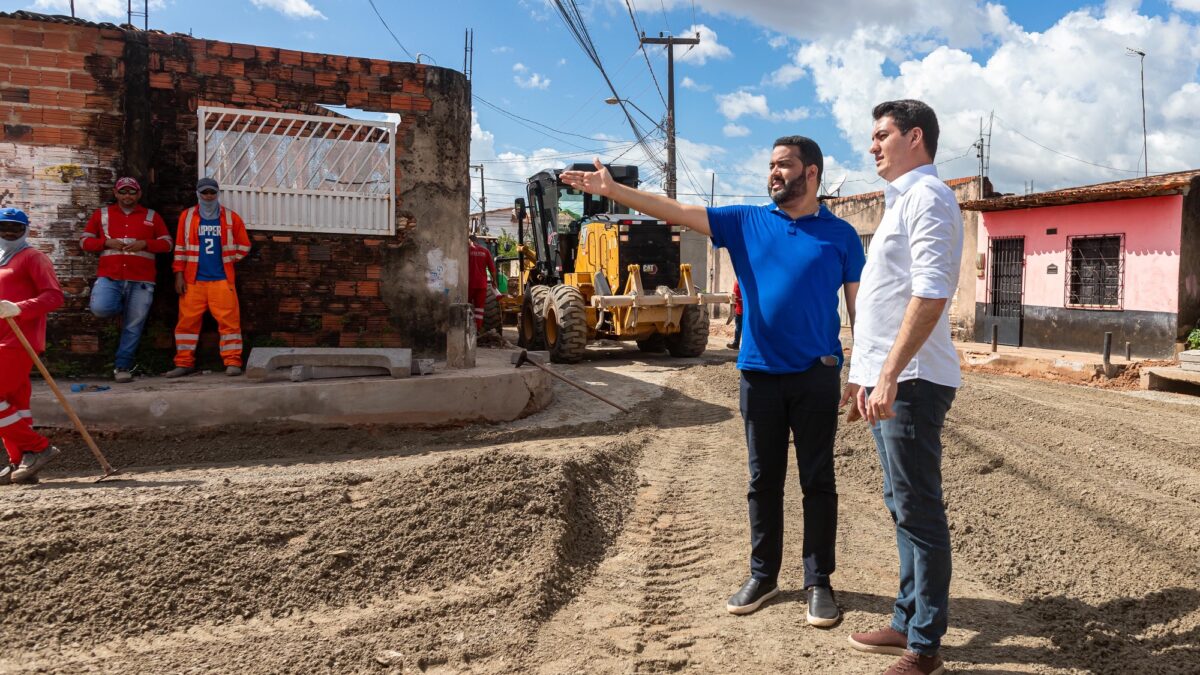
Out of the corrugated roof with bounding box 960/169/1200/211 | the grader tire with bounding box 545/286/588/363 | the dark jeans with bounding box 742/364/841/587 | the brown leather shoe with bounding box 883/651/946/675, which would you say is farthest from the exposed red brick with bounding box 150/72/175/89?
the corrugated roof with bounding box 960/169/1200/211

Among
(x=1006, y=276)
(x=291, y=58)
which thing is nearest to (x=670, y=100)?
(x=1006, y=276)

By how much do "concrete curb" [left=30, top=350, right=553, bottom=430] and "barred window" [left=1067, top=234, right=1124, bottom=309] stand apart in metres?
11.3

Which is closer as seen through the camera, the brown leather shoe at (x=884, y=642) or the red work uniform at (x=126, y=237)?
the brown leather shoe at (x=884, y=642)

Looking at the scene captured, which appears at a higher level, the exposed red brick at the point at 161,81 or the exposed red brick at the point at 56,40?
the exposed red brick at the point at 56,40

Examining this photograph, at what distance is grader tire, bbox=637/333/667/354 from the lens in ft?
Result: 42.8

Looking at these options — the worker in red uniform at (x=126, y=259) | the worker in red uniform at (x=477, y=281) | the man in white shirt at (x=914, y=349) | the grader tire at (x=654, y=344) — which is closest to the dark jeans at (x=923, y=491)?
the man in white shirt at (x=914, y=349)

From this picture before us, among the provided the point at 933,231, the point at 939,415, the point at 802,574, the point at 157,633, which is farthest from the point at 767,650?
the point at 157,633

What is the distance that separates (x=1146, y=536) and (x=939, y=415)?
2682 mm

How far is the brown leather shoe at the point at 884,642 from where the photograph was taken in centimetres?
299

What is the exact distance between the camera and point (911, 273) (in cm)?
265

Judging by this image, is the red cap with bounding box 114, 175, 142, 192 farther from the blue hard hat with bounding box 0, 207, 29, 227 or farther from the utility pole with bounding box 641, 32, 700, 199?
the utility pole with bounding box 641, 32, 700, 199

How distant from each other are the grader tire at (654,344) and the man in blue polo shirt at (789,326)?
9370 mm

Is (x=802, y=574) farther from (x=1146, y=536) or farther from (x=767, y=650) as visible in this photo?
(x=1146, y=536)

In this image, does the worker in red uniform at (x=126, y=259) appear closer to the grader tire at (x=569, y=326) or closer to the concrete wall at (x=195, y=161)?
the concrete wall at (x=195, y=161)
